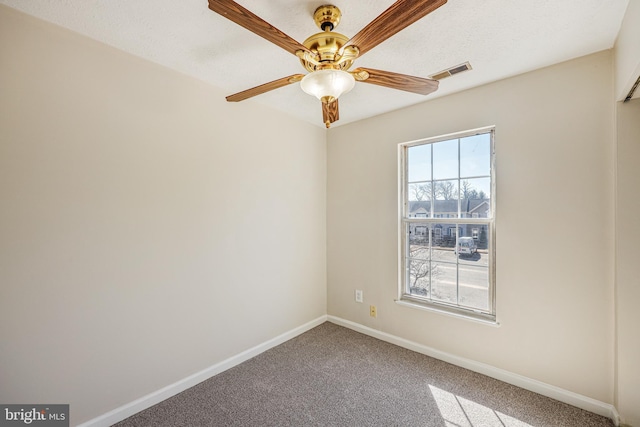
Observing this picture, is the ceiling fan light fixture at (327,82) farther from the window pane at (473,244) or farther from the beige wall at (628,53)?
the window pane at (473,244)

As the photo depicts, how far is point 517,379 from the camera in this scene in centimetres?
212

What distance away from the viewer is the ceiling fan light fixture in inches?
53.7

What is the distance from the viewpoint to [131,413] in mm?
1838

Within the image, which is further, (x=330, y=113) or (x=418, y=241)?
(x=418, y=241)

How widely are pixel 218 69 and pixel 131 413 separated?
247 cm

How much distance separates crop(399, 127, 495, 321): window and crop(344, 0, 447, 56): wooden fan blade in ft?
5.15

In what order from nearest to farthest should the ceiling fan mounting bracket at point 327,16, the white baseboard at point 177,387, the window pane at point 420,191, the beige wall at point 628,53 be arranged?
the beige wall at point 628,53, the ceiling fan mounting bracket at point 327,16, the white baseboard at point 177,387, the window pane at point 420,191

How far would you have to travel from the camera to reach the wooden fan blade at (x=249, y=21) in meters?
0.99

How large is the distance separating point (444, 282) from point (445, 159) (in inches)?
45.5

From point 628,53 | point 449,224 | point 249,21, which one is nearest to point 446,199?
point 449,224

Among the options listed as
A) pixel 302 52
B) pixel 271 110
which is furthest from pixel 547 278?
pixel 271 110

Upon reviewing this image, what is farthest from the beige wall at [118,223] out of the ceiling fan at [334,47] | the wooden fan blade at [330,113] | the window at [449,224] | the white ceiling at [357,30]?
the window at [449,224]

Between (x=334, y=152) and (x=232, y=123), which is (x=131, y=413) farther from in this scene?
(x=334, y=152)

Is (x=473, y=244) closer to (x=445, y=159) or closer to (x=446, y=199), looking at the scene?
(x=446, y=199)
